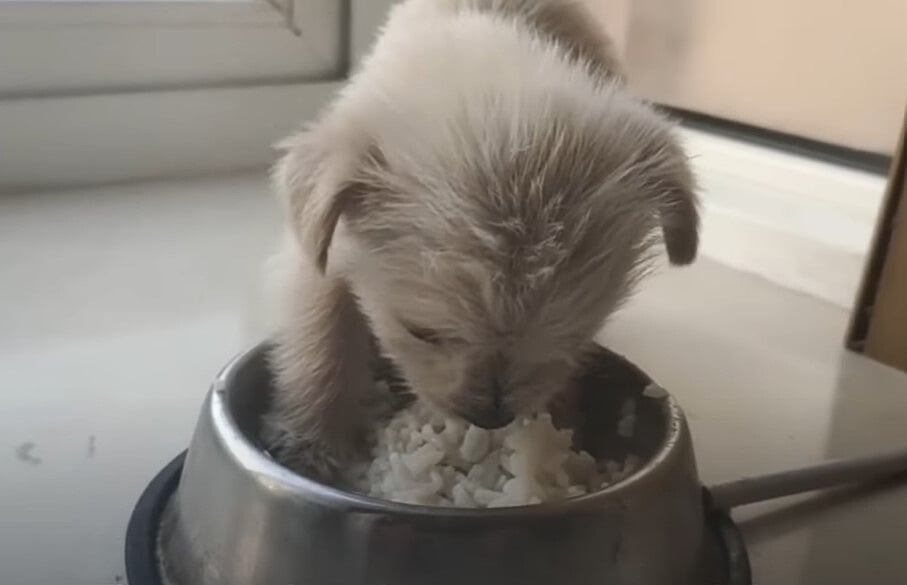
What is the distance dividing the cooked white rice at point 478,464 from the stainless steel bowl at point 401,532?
0.10 meters

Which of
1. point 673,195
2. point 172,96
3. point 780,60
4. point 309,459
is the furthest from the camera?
point 172,96

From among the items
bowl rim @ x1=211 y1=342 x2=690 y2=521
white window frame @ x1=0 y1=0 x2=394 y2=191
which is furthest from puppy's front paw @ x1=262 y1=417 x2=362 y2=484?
white window frame @ x1=0 y1=0 x2=394 y2=191

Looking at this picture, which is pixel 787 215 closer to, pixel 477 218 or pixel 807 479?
pixel 807 479

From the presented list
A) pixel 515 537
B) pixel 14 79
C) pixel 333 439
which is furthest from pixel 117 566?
pixel 14 79

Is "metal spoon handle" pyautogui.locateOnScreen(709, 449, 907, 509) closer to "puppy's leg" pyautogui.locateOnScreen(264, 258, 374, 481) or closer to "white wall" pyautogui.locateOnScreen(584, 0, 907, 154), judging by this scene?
"puppy's leg" pyautogui.locateOnScreen(264, 258, 374, 481)

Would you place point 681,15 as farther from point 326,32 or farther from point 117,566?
point 117,566

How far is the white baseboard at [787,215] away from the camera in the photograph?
1401mm

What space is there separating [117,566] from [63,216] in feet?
2.40

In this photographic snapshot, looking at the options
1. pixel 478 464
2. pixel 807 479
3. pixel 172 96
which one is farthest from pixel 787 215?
pixel 172 96

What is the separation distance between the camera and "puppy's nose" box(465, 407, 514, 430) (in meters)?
0.78

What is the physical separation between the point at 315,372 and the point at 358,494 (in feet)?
0.60

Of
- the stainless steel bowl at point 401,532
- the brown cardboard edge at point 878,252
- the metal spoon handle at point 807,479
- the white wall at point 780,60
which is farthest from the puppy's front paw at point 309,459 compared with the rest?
the white wall at point 780,60

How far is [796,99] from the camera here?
4.74 feet

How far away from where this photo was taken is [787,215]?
1.48m
